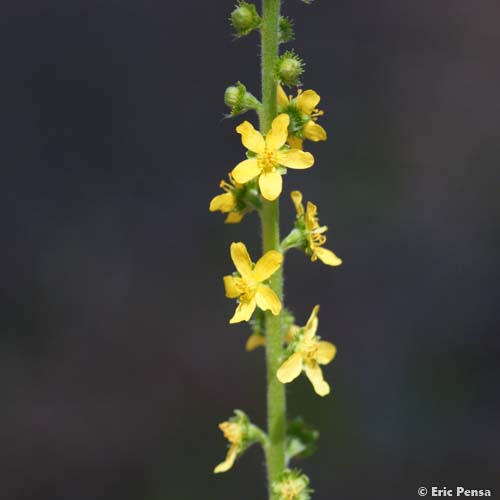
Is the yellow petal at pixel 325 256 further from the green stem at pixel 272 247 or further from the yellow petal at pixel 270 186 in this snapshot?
the yellow petal at pixel 270 186

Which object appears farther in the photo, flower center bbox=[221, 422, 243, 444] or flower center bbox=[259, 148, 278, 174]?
flower center bbox=[221, 422, 243, 444]

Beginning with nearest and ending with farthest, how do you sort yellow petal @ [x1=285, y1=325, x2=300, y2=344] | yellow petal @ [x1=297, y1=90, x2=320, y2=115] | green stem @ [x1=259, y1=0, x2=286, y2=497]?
green stem @ [x1=259, y1=0, x2=286, y2=497]
yellow petal @ [x1=297, y1=90, x2=320, y2=115]
yellow petal @ [x1=285, y1=325, x2=300, y2=344]

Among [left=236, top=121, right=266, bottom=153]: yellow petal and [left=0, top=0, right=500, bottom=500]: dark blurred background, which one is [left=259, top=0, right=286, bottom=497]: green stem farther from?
[left=0, top=0, right=500, bottom=500]: dark blurred background

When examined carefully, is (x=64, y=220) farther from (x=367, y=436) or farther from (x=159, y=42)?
(x=367, y=436)

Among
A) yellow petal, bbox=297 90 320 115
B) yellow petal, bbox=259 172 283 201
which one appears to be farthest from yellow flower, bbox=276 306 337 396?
yellow petal, bbox=297 90 320 115

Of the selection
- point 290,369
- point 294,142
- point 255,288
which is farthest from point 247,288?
point 294,142

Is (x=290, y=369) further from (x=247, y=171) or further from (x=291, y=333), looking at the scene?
(x=247, y=171)

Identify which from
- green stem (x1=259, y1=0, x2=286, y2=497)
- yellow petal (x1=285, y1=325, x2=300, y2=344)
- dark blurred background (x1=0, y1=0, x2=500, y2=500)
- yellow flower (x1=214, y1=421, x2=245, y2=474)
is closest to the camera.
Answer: green stem (x1=259, y1=0, x2=286, y2=497)

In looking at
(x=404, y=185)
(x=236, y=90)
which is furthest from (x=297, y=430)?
(x=404, y=185)
